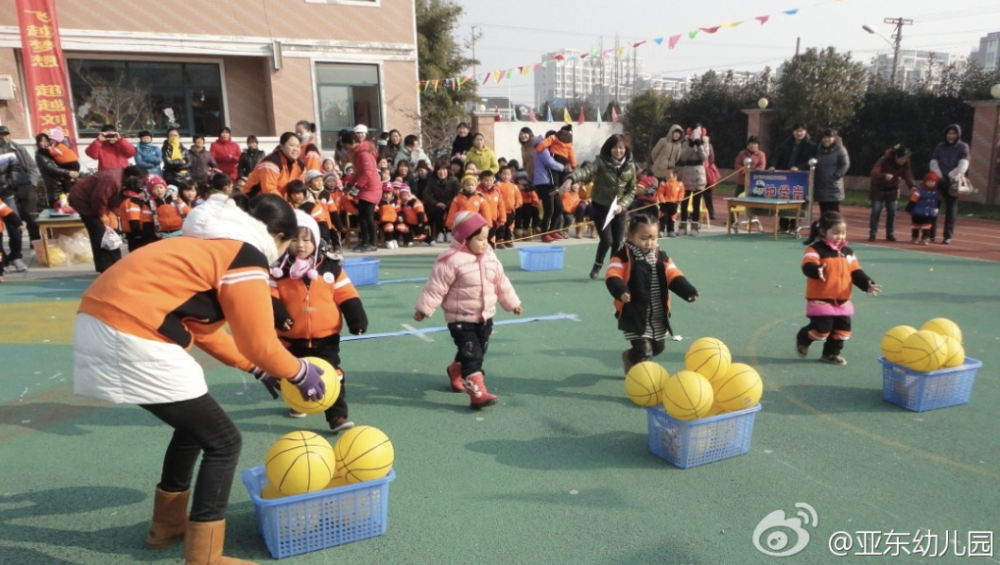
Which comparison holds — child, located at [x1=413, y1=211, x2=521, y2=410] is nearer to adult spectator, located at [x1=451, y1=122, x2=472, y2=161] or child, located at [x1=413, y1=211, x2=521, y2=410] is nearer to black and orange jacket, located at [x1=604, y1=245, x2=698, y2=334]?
black and orange jacket, located at [x1=604, y1=245, x2=698, y2=334]

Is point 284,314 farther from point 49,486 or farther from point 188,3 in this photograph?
point 188,3

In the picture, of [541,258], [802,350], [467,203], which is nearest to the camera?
[802,350]

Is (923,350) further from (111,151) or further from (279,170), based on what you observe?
(111,151)

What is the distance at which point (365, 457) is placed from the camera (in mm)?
3301

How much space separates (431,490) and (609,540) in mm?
1028

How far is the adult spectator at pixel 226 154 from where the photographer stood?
45.1ft

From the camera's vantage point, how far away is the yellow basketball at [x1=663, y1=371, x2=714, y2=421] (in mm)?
3900

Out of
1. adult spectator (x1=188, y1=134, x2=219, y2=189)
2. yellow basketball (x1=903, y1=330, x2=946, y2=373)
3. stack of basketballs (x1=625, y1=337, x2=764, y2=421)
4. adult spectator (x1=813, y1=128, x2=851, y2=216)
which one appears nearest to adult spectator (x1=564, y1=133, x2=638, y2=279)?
yellow basketball (x1=903, y1=330, x2=946, y2=373)

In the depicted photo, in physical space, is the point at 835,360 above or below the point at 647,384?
below

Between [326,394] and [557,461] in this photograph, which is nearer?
[326,394]

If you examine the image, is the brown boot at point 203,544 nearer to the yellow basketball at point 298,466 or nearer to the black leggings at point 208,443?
the black leggings at point 208,443

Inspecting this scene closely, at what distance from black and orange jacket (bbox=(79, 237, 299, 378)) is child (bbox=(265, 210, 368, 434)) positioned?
155 centimetres

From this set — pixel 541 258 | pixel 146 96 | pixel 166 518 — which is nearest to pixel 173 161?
pixel 146 96

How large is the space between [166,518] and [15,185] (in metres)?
10.2
